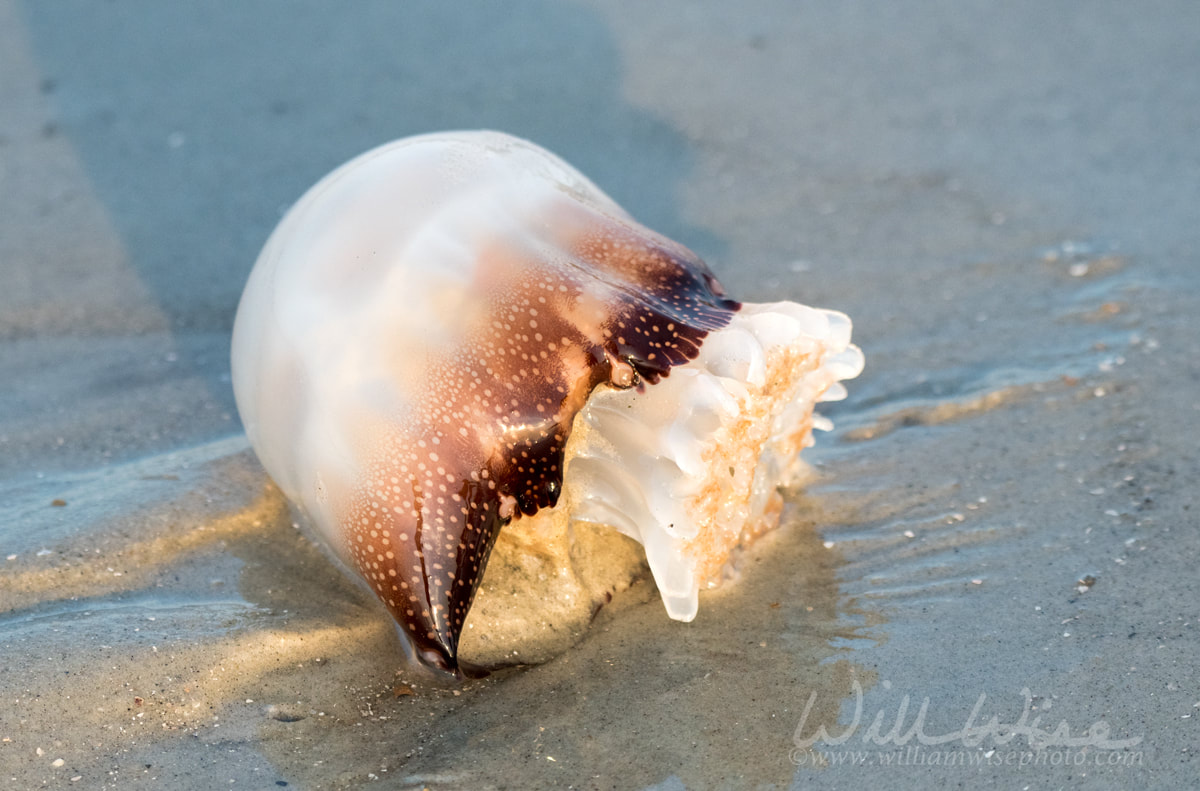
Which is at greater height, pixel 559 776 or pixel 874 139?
pixel 874 139

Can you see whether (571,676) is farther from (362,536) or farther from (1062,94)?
(1062,94)

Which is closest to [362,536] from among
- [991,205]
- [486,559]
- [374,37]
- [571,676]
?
[486,559]

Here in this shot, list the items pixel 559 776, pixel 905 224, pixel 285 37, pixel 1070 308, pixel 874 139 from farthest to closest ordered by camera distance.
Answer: pixel 285 37 → pixel 874 139 → pixel 905 224 → pixel 1070 308 → pixel 559 776

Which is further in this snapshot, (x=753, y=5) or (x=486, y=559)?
(x=753, y=5)

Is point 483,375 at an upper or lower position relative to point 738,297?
upper
